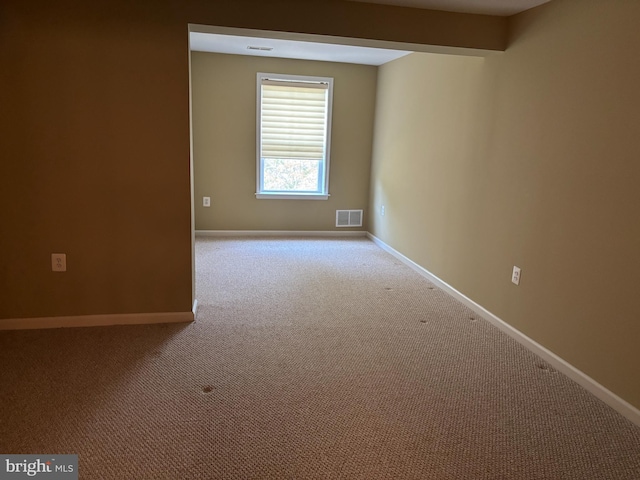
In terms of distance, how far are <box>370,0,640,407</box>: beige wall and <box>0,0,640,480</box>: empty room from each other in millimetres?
15

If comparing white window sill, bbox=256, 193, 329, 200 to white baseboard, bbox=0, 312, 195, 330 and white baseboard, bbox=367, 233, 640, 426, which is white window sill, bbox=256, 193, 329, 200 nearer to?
white baseboard, bbox=367, 233, 640, 426

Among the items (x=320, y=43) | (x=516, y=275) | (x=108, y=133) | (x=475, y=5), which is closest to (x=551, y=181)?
(x=516, y=275)

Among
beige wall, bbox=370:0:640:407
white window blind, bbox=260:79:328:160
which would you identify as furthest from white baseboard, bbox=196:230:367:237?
beige wall, bbox=370:0:640:407

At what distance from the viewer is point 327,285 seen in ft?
13.1

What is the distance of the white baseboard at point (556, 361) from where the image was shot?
2.19 metres

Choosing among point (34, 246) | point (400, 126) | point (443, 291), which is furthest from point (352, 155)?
point (34, 246)

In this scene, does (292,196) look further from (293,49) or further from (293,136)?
(293,49)

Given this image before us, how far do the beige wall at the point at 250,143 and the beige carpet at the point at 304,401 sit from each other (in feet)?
8.55

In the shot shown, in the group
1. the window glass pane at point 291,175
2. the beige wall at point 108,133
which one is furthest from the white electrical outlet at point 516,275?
the window glass pane at point 291,175

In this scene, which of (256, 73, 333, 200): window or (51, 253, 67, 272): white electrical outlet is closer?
(51, 253, 67, 272): white electrical outlet

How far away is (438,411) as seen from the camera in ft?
7.05

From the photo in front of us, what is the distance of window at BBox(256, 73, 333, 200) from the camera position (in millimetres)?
5625

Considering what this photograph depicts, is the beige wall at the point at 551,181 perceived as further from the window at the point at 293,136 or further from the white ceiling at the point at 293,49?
the window at the point at 293,136

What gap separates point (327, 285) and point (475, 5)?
247 centimetres
